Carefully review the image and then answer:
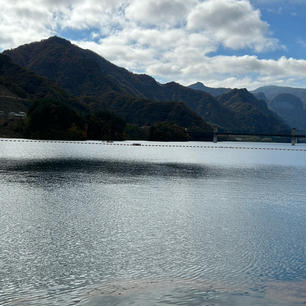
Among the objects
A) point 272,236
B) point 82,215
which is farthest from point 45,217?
point 272,236

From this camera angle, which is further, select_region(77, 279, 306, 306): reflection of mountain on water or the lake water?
the lake water

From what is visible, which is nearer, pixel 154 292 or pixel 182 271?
pixel 154 292

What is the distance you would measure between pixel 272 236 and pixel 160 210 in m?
14.5

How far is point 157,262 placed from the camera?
24.8m

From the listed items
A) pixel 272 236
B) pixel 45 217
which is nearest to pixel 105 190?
pixel 45 217

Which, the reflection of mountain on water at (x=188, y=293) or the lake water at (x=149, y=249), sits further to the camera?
the lake water at (x=149, y=249)

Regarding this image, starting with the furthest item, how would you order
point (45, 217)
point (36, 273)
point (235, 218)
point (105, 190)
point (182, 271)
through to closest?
1. point (105, 190)
2. point (235, 218)
3. point (45, 217)
4. point (182, 271)
5. point (36, 273)

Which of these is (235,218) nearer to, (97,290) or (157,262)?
(157,262)

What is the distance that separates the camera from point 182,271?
2327cm

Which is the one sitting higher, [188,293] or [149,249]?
[149,249]

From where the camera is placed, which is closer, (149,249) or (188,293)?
(188,293)

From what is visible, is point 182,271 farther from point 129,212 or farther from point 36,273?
point 129,212

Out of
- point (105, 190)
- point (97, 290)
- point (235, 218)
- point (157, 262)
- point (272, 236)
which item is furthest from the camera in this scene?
point (105, 190)

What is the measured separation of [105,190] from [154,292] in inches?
1577
